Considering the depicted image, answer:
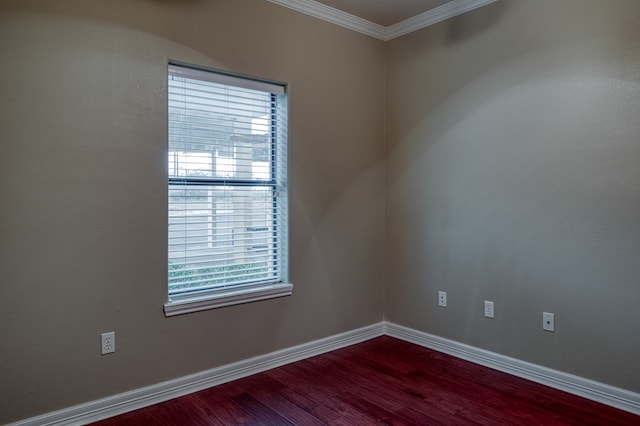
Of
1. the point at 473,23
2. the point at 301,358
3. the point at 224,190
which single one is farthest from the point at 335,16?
the point at 301,358

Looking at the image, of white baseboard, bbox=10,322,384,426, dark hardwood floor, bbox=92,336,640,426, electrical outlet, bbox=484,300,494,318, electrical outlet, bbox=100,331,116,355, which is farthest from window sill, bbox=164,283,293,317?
electrical outlet, bbox=484,300,494,318

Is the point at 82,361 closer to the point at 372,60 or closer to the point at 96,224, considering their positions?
the point at 96,224

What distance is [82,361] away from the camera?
2420mm

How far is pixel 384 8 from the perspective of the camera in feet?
11.3

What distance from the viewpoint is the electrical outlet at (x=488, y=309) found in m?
3.23

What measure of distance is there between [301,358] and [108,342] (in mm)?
1439

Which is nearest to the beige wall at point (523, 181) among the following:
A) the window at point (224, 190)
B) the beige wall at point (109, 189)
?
the beige wall at point (109, 189)

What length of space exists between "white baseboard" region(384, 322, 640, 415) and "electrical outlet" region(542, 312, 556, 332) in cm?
28

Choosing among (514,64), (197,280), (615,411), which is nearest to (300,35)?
(514,64)

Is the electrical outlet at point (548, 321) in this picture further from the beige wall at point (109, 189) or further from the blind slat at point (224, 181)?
the blind slat at point (224, 181)

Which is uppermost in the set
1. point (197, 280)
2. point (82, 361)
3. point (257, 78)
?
point (257, 78)

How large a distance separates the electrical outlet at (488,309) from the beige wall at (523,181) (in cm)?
4

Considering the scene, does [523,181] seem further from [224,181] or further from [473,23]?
[224,181]

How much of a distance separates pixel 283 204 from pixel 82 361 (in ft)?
5.39
